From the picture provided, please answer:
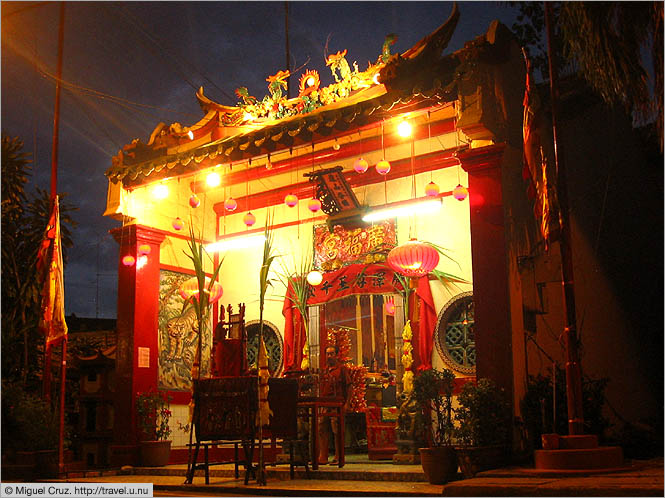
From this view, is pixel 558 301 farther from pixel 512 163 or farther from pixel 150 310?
pixel 150 310

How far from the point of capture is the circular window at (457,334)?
1091cm

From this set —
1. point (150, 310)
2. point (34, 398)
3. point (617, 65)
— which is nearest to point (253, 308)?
point (150, 310)

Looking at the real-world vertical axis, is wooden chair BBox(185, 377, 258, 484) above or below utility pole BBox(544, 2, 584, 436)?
below

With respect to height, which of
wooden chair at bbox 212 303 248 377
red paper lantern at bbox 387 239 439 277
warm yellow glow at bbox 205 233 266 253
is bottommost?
wooden chair at bbox 212 303 248 377

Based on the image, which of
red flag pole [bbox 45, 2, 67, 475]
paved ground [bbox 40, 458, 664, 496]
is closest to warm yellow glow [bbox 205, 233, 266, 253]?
red flag pole [bbox 45, 2, 67, 475]

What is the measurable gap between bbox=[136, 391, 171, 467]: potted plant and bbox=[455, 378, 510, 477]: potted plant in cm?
523

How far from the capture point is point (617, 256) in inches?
398

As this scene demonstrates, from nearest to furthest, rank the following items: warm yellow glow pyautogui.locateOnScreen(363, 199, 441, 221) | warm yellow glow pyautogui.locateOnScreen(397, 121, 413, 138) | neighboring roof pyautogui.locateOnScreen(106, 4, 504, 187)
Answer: neighboring roof pyautogui.locateOnScreen(106, 4, 504, 187), warm yellow glow pyautogui.locateOnScreen(397, 121, 413, 138), warm yellow glow pyautogui.locateOnScreen(363, 199, 441, 221)

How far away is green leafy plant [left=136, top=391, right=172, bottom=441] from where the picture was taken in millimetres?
11086

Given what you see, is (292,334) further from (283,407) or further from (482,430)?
(482,430)

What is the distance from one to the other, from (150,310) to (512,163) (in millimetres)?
6334

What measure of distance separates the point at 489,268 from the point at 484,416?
1.78 meters

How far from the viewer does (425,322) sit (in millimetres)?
11258

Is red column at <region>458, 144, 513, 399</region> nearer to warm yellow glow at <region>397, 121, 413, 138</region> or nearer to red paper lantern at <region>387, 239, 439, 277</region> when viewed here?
red paper lantern at <region>387, 239, 439, 277</region>
